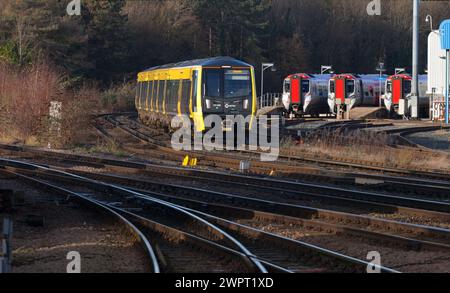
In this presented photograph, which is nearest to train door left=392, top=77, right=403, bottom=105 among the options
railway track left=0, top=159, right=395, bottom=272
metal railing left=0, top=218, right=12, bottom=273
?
railway track left=0, top=159, right=395, bottom=272

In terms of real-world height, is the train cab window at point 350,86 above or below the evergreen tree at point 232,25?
below

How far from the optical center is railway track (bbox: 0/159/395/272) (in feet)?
29.9

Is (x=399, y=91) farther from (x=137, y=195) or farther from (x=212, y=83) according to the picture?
(x=137, y=195)

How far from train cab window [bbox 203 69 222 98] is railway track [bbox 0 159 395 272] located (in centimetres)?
1075

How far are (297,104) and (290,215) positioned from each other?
138 ft

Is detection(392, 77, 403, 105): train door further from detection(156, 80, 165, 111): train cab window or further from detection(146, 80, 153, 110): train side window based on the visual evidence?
detection(156, 80, 165, 111): train cab window

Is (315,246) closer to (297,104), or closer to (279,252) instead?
(279,252)

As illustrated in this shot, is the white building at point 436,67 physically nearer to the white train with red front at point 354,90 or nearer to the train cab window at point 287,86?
the white train with red front at point 354,90

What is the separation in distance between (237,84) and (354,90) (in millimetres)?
26445

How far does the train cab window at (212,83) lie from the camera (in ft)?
90.6

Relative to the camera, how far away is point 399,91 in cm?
5122

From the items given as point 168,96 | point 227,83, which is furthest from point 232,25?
point 227,83

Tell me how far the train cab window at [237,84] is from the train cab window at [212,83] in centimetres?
25

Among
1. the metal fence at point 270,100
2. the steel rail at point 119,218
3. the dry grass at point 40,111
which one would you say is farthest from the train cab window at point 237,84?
the metal fence at point 270,100
